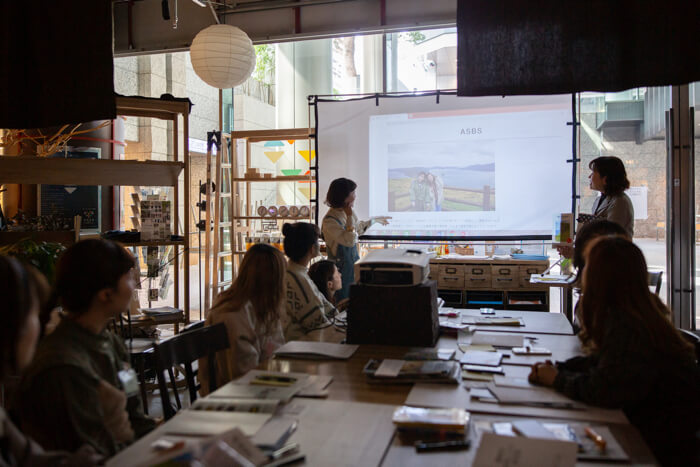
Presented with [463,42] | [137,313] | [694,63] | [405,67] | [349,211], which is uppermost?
[405,67]

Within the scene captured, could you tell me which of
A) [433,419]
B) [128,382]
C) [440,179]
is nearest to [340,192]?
[440,179]

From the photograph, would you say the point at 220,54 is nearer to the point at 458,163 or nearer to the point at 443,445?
the point at 458,163

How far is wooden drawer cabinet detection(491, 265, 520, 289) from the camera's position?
510 cm

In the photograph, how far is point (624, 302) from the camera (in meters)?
1.74

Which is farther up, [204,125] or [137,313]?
[204,125]

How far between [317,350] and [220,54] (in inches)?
117

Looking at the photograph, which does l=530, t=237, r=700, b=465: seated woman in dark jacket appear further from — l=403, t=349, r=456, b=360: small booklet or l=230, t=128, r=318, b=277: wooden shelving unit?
l=230, t=128, r=318, b=277: wooden shelving unit

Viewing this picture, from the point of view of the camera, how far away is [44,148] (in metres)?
4.75

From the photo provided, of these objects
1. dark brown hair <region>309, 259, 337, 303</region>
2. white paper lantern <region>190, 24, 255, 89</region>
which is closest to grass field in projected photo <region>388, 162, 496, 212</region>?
white paper lantern <region>190, 24, 255, 89</region>

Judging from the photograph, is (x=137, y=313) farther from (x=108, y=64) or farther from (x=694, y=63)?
(x=694, y=63)

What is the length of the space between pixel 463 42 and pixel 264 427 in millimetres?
1847

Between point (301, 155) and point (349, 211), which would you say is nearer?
point (349, 211)

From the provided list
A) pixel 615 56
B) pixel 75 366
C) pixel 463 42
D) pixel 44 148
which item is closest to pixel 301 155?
pixel 44 148

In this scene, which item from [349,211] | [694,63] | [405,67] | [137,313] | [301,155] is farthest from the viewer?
[301,155]
